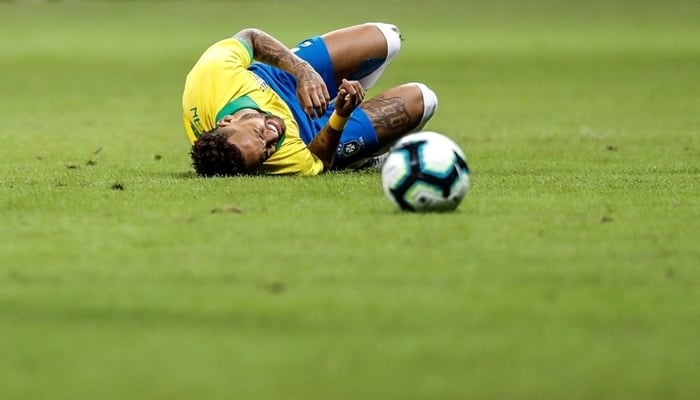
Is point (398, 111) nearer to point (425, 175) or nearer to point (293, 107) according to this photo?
point (293, 107)

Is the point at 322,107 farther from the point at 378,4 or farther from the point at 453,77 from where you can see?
the point at 378,4

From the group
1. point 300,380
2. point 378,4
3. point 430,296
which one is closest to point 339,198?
point 430,296

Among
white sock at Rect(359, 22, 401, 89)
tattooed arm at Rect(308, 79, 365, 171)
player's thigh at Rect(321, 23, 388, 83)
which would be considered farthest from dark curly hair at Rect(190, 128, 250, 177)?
white sock at Rect(359, 22, 401, 89)

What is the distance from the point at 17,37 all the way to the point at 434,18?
17.2 meters

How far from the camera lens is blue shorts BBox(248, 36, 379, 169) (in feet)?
35.8

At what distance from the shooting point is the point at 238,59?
1104cm

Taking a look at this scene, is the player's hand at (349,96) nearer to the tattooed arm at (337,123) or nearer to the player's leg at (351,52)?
the tattooed arm at (337,123)

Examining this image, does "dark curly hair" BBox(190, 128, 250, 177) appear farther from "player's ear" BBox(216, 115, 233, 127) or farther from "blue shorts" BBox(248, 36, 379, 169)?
"blue shorts" BBox(248, 36, 379, 169)

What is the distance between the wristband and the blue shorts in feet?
1.66

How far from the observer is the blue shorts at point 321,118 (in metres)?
10.9

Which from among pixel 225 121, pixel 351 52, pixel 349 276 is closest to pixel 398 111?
pixel 351 52

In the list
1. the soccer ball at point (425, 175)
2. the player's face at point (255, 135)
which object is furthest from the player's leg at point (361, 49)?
the soccer ball at point (425, 175)

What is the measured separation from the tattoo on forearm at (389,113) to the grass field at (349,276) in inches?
18.6

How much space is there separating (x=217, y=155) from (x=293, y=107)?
97 centimetres
